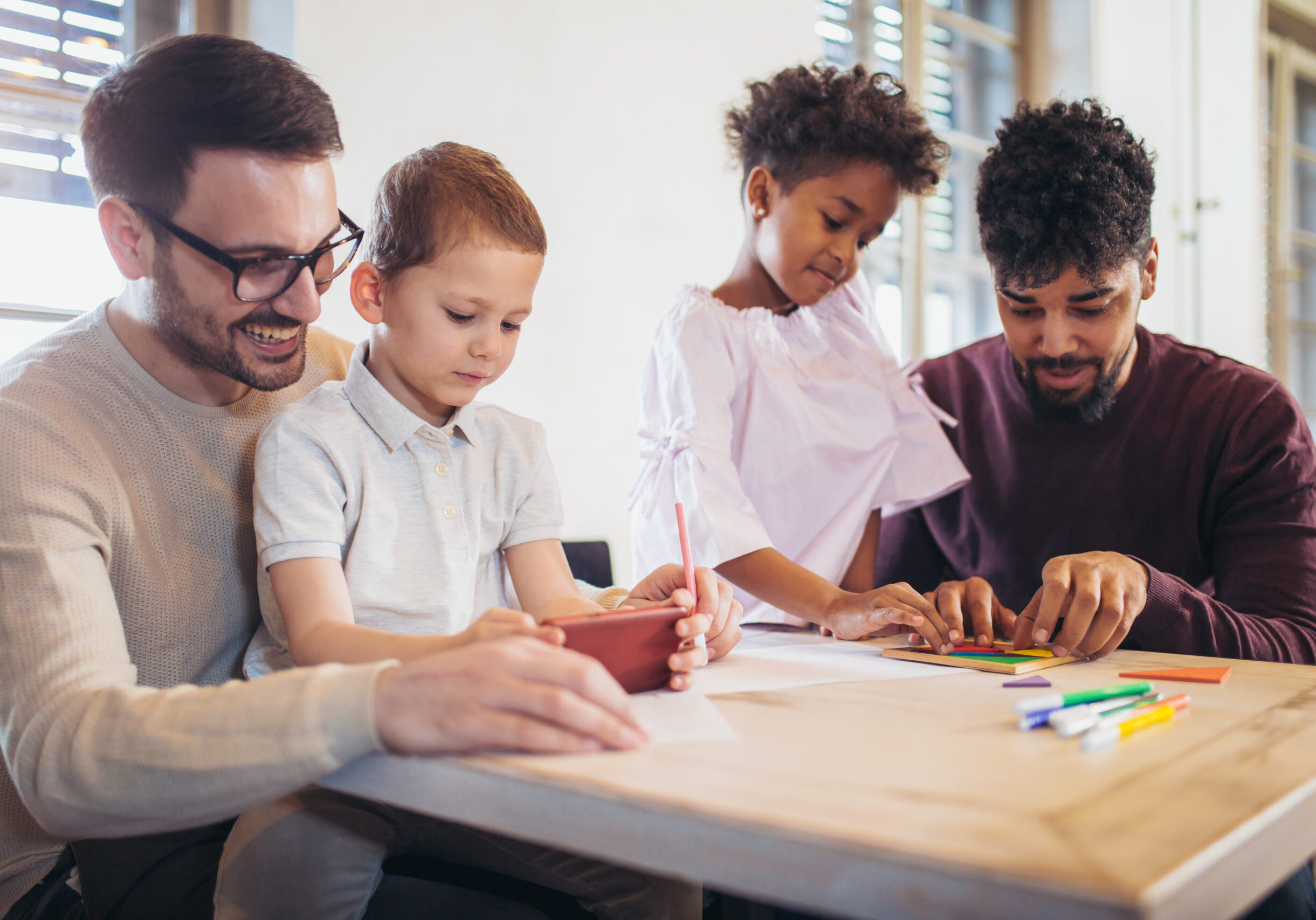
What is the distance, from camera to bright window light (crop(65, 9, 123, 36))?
1819 millimetres

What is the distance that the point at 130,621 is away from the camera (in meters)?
1.00

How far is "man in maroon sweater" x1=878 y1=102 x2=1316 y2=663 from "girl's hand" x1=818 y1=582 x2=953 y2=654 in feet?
0.57

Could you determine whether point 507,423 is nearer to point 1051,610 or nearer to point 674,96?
point 1051,610

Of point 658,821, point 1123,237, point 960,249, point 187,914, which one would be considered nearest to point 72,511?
point 187,914

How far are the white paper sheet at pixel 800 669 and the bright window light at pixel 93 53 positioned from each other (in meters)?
1.61

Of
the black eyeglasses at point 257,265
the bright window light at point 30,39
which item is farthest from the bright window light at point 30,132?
the black eyeglasses at point 257,265

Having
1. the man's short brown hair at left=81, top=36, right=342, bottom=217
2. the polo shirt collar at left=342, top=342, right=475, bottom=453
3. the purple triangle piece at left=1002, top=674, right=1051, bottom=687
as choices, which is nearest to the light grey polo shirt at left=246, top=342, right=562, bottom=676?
the polo shirt collar at left=342, top=342, right=475, bottom=453

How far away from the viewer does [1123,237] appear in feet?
4.79

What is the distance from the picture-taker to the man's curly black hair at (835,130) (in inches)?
62.6

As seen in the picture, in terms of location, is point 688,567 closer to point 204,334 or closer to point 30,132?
point 204,334

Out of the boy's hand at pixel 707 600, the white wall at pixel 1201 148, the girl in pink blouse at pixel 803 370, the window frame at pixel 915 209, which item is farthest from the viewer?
the white wall at pixel 1201 148

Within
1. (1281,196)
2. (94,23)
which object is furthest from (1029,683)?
(1281,196)

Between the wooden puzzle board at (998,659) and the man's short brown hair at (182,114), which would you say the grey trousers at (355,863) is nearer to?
the wooden puzzle board at (998,659)

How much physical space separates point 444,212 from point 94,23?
1.27 meters
